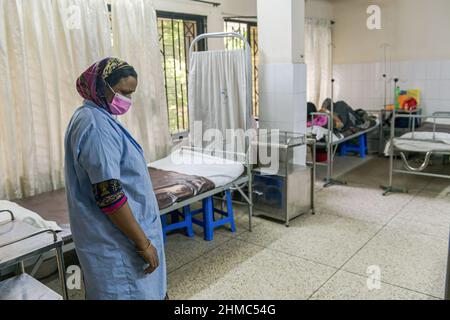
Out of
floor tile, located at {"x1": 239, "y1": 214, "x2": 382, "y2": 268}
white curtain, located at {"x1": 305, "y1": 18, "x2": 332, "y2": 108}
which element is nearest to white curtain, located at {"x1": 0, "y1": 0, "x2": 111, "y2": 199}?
floor tile, located at {"x1": 239, "y1": 214, "x2": 382, "y2": 268}

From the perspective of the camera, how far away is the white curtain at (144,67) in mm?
3229

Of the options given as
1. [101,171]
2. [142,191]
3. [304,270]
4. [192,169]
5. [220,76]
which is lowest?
[304,270]

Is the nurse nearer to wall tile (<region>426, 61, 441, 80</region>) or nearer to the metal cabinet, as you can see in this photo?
the metal cabinet

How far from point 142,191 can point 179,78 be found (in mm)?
2755

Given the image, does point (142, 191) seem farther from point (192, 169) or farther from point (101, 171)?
point (192, 169)

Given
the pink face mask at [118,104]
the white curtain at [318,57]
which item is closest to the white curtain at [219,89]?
the pink face mask at [118,104]

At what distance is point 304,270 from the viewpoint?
2701mm

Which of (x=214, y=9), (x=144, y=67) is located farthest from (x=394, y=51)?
(x=144, y=67)

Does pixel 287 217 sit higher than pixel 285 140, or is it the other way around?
pixel 285 140

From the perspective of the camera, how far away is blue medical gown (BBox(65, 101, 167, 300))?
1396 mm

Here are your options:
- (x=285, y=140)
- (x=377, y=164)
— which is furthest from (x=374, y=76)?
(x=285, y=140)

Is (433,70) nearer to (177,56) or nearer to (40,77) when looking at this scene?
(177,56)

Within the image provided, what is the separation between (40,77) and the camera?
8.89ft

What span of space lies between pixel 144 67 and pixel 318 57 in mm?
3629
